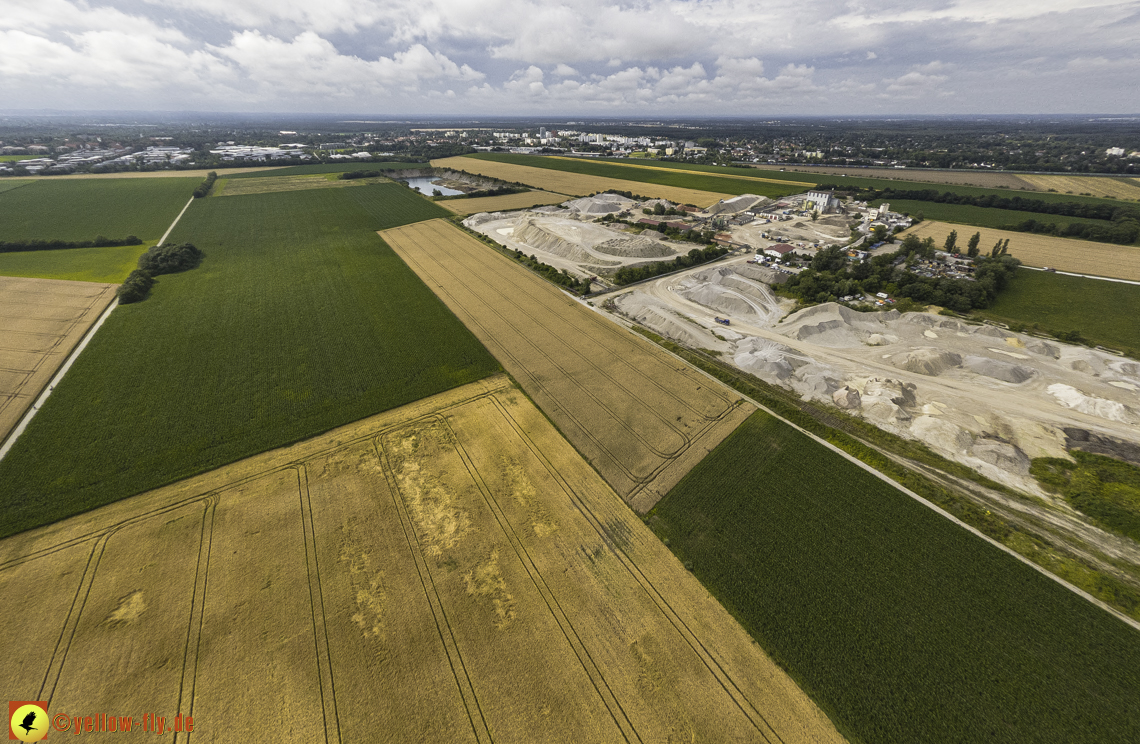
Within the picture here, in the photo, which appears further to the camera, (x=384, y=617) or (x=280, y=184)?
(x=280, y=184)

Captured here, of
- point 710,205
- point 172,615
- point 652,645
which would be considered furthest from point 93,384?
Result: point 710,205

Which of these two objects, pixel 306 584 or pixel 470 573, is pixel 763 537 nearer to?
pixel 470 573

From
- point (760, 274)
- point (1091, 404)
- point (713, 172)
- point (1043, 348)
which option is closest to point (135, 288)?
point (760, 274)

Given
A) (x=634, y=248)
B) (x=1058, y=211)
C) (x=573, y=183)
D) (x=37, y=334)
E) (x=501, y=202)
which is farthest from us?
(x=573, y=183)

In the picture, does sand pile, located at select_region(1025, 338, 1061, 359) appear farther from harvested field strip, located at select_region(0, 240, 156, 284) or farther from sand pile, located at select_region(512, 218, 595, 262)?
harvested field strip, located at select_region(0, 240, 156, 284)

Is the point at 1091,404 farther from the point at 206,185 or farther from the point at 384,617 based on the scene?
the point at 206,185

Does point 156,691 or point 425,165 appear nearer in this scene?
point 156,691
